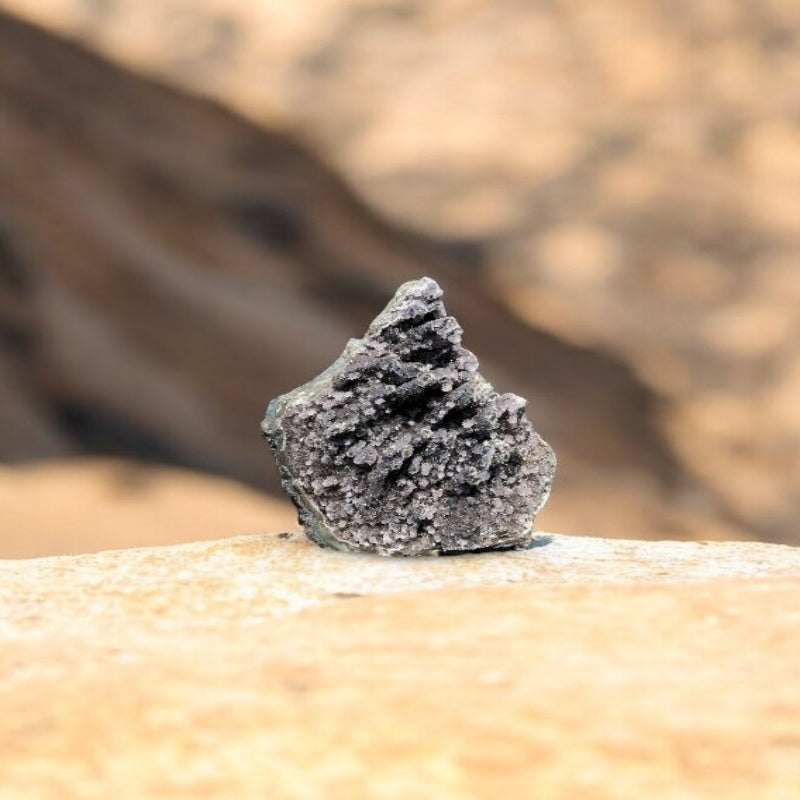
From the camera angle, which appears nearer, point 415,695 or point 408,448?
point 415,695

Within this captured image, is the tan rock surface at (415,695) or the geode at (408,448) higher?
the geode at (408,448)

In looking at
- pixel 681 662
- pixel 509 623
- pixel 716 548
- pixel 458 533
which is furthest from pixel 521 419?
pixel 681 662

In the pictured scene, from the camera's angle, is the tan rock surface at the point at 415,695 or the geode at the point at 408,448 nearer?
the tan rock surface at the point at 415,695

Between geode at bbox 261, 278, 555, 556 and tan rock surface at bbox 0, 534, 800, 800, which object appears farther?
geode at bbox 261, 278, 555, 556

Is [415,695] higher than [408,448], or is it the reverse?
[408,448]

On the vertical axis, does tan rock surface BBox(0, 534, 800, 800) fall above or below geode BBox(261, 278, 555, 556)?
below
